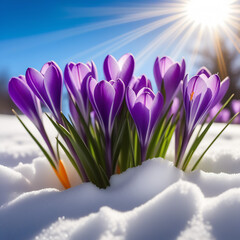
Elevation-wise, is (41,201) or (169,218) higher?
(41,201)

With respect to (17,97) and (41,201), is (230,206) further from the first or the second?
(17,97)

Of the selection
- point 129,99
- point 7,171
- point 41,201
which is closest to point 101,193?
point 41,201

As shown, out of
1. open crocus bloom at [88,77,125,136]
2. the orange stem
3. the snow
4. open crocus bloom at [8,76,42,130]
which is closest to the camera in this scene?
the snow

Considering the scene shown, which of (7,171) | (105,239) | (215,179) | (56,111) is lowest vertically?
(105,239)

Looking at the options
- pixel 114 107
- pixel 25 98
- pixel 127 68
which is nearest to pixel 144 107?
pixel 114 107

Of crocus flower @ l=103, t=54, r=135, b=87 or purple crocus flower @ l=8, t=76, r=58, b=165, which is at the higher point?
crocus flower @ l=103, t=54, r=135, b=87

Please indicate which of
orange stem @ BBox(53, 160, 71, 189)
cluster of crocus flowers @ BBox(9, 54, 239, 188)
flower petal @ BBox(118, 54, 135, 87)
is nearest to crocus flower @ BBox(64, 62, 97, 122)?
cluster of crocus flowers @ BBox(9, 54, 239, 188)

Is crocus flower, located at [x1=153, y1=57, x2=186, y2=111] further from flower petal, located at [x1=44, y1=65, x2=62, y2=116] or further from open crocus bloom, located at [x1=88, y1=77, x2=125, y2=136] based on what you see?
flower petal, located at [x1=44, y1=65, x2=62, y2=116]
